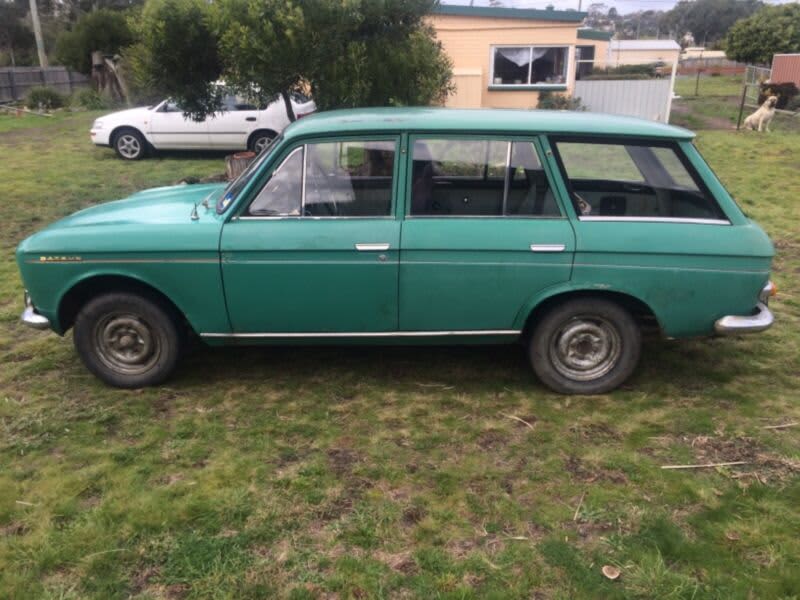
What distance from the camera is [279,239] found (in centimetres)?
405

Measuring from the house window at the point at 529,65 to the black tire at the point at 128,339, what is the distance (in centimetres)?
1669

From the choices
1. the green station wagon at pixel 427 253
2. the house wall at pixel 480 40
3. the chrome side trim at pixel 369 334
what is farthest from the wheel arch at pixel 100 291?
the house wall at pixel 480 40

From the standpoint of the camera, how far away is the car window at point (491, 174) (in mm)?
4152

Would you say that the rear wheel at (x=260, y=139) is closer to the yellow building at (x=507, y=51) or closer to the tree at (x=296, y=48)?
the tree at (x=296, y=48)

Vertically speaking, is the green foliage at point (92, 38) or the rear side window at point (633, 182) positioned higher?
the green foliage at point (92, 38)

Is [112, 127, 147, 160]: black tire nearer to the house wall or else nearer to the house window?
the house wall

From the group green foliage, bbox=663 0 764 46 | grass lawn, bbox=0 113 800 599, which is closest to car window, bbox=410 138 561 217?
grass lawn, bbox=0 113 800 599

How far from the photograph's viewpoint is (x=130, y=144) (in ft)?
44.5

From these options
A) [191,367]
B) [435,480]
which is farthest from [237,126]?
[435,480]

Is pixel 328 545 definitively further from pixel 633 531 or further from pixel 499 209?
pixel 499 209

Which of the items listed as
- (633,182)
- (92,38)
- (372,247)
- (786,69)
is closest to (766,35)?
(786,69)

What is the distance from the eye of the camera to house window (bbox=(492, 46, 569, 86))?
18.9 meters

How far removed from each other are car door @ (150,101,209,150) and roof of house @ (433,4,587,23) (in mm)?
8401

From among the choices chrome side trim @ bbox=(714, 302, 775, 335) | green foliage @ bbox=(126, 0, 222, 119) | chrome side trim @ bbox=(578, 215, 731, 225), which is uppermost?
green foliage @ bbox=(126, 0, 222, 119)
